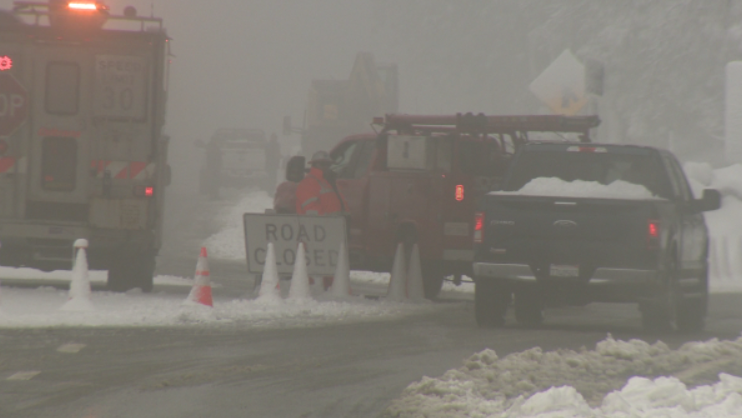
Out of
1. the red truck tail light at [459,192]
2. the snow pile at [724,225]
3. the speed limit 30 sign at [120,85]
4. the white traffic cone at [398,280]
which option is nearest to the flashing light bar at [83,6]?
the speed limit 30 sign at [120,85]

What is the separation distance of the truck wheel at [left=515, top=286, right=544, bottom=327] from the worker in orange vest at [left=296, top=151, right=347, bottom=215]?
3138 mm

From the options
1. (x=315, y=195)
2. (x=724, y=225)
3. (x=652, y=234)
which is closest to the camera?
(x=652, y=234)

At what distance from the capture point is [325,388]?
8836 millimetres

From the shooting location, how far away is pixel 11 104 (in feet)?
50.3

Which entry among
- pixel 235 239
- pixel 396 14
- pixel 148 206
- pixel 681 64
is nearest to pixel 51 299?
pixel 148 206

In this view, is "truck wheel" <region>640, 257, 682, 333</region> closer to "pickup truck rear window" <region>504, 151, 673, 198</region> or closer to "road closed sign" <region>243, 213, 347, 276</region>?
"pickup truck rear window" <region>504, 151, 673, 198</region>

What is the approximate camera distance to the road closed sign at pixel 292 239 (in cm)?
1523

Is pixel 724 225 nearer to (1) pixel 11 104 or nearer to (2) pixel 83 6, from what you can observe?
(2) pixel 83 6

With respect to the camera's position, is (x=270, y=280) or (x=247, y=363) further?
(x=270, y=280)

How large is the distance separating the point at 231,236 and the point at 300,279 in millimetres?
15468

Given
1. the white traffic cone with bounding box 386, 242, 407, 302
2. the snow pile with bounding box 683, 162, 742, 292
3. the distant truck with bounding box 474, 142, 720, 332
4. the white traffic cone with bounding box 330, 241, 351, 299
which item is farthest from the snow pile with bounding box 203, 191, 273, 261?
the distant truck with bounding box 474, 142, 720, 332

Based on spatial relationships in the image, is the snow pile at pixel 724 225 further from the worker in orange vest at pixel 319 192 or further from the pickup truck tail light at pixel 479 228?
the pickup truck tail light at pixel 479 228

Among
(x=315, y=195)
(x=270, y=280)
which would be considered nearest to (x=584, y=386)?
(x=270, y=280)

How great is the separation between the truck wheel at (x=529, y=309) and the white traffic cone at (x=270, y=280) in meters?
2.54
